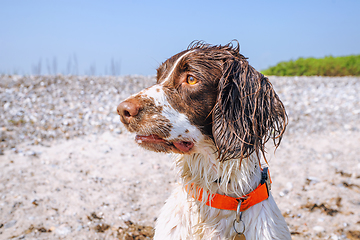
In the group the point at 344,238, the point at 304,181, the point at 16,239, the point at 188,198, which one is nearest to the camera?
the point at 188,198

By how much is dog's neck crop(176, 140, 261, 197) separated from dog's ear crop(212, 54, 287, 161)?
13cm

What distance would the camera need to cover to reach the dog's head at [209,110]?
2.29 m

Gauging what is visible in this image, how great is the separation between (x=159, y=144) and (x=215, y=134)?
489 millimetres

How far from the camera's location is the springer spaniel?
2.30 meters

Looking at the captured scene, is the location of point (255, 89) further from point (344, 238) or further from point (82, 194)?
point (82, 194)

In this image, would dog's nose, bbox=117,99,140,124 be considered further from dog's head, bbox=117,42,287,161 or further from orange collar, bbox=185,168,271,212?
orange collar, bbox=185,168,271,212

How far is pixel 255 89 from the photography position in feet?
7.69

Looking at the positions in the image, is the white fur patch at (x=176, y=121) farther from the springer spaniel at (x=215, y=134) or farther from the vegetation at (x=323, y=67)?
the vegetation at (x=323, y=67)

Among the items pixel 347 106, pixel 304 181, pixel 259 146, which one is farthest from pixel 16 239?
pixel 347 106

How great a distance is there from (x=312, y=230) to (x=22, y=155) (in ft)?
19.2

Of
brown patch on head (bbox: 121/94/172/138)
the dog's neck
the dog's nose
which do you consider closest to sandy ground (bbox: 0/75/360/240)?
the dog's neck

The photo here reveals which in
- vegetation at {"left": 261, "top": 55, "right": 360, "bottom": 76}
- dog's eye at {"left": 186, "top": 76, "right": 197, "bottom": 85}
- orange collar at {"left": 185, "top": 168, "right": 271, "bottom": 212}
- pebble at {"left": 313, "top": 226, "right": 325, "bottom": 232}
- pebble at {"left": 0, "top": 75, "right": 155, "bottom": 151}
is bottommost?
pebble at {"left": 0, "top": 75, "right": 155, "bottom": 151}

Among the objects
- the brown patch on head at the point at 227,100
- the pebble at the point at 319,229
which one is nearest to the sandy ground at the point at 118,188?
the pebble at the point at 319,229

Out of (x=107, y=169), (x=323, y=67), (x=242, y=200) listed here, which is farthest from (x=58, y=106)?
(x=323, y=67)
